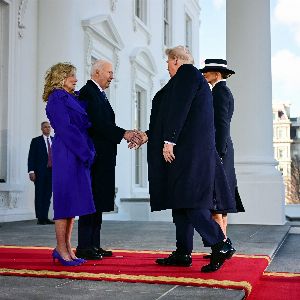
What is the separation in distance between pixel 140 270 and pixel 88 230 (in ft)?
2.73

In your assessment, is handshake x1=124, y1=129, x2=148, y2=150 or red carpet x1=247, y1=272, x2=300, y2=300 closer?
red carpet x1=247, y1=272, x2=300, y2=300

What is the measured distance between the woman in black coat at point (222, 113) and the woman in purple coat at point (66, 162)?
1.11m

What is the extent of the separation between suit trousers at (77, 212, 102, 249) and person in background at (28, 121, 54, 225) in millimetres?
4982

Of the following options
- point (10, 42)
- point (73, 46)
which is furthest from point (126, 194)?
point (10, 42)

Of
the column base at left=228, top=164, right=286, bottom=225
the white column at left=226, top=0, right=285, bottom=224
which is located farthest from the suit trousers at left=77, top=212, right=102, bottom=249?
the white column at left=226, top=0, right=285, bottom=224

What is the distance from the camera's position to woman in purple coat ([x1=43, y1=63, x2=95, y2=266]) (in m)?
4.37

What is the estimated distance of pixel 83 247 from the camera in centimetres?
470

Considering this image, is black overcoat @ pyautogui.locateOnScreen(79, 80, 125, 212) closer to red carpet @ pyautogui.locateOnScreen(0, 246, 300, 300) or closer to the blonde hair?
the blonde hair

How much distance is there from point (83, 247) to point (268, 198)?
4.95m

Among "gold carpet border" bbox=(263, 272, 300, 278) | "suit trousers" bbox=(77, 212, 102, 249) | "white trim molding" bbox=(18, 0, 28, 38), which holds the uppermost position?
"white trim molding" bbox=(18, 0, 28, 38)

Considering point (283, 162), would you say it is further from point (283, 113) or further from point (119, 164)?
point (119, 164)

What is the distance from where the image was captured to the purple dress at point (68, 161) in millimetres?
4371

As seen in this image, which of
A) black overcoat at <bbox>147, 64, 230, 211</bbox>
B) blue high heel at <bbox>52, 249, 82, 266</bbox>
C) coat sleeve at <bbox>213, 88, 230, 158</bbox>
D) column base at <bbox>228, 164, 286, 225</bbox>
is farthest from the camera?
column base at <bbox>228, 164, 286, 225</bbox>

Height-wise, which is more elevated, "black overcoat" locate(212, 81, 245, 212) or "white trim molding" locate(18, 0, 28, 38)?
"white trim molding" locate(18, 0, 28, 38)
